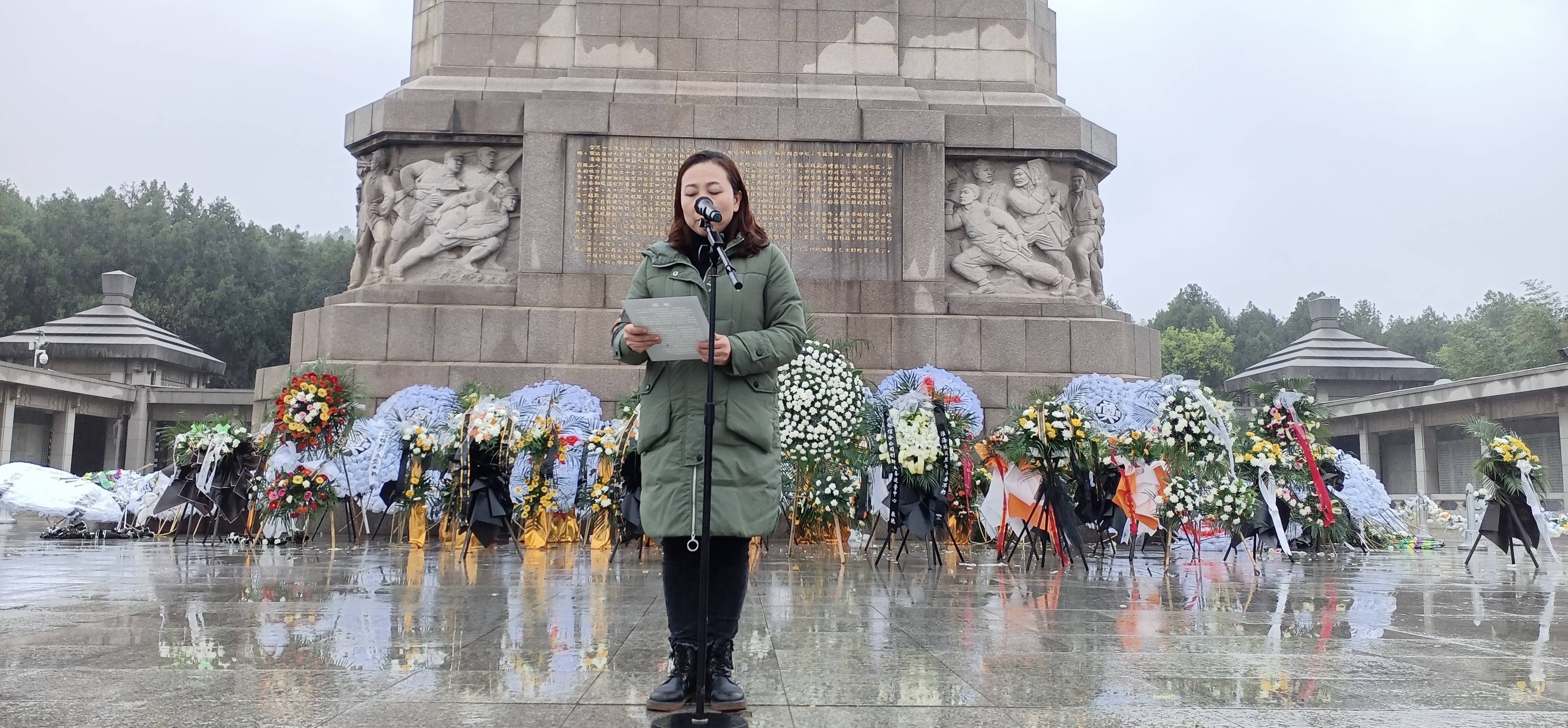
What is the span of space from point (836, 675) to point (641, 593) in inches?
122

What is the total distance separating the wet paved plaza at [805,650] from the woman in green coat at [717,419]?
328 millimetres

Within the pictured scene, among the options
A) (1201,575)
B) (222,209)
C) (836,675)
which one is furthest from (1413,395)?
(222,209)

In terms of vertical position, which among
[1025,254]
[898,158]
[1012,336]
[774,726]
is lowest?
[774,726]

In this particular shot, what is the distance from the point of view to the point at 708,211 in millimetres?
4008

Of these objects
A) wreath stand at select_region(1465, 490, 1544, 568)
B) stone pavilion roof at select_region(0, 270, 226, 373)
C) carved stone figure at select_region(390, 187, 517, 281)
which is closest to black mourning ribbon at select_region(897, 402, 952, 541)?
wreath stand at select_region(1465, 490, 1544, 568)

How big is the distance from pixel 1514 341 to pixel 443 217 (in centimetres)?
5243

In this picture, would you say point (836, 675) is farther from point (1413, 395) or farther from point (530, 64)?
point (1413, 395)

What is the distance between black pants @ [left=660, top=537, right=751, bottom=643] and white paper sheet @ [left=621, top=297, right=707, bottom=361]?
67 centimetres

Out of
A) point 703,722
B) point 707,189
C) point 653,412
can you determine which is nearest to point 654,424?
point 653,412

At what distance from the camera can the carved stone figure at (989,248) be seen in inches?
609

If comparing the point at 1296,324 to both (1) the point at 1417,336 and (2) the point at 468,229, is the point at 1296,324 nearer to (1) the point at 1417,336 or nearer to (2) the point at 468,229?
(1) the point at 1417,336

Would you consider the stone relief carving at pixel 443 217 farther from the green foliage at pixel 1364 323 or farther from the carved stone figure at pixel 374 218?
the green foliage at pixel 1364 323

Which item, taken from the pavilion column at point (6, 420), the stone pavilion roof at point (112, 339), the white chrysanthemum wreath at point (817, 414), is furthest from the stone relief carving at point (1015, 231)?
the stone pavilion roof at point (112, 339)

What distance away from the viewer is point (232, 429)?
490 inches
